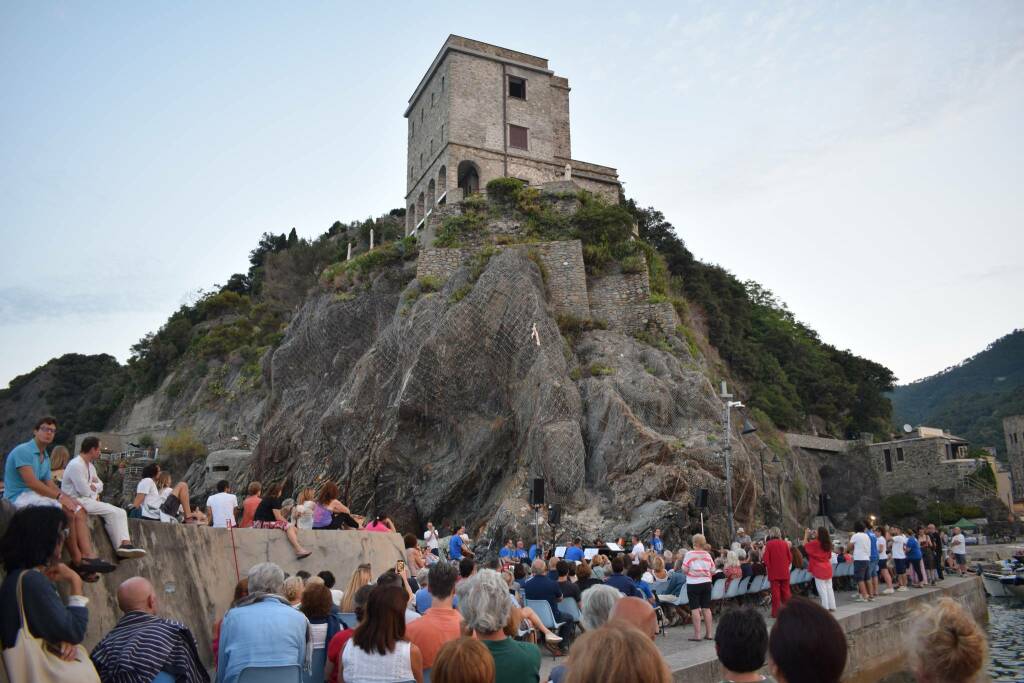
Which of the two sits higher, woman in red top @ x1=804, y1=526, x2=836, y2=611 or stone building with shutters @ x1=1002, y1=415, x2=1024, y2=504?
stone building with shutters @ x1=1002, y1=415, x2=1024, y2=504

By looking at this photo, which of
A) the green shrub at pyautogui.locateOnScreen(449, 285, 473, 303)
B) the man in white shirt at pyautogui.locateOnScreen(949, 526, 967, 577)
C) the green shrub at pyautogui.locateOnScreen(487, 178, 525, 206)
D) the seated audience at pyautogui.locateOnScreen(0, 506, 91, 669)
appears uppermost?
the green shrub at pyautogui.locateOnScreen(487, 178, 525, 206)

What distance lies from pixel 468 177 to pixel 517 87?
6061mm

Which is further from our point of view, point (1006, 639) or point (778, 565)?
point (1006, 639)

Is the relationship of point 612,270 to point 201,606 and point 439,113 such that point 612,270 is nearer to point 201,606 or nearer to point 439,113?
point 439,113

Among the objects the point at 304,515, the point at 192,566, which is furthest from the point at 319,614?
the point at 304,515

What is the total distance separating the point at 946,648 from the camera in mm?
3211

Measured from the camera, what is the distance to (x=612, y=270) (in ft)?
121

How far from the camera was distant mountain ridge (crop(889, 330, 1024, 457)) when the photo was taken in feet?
312

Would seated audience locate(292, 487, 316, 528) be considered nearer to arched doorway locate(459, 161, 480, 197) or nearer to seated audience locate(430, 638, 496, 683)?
seated audience locate(430, 638, 496, 683)

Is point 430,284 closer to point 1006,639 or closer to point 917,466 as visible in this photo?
point 1006,639

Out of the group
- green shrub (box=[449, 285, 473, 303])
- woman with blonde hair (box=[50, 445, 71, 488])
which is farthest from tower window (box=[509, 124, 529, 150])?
woman with blonde hair (box=[50, 445, 71, 488])

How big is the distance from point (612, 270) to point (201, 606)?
3113cm

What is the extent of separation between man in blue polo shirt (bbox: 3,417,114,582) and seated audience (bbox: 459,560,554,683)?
2.62 metres

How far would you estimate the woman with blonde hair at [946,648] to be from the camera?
10.4 ft
